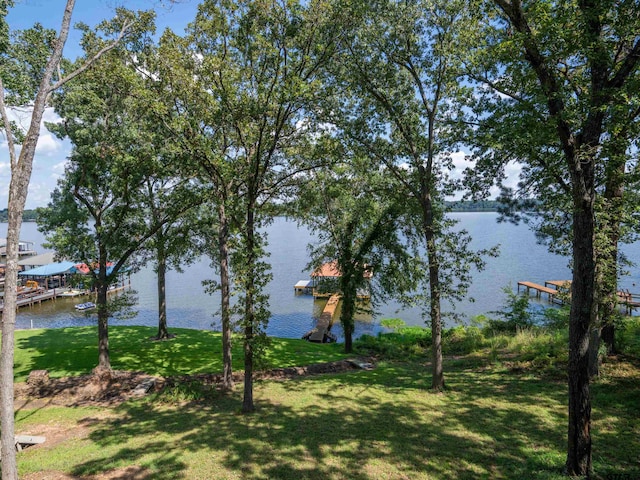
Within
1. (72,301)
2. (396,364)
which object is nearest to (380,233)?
(396,364)

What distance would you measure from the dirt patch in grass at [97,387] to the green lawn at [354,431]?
2.19 ft

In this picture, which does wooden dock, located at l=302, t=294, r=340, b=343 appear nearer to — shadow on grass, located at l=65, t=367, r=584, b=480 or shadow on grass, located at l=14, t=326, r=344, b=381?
shadow on grass, located at l=14, t=326, r=344, b=381

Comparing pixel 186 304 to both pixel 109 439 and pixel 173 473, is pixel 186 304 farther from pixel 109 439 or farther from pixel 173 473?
pixel 173 473

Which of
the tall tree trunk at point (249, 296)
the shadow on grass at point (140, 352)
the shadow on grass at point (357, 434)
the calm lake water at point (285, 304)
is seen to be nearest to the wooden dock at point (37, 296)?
the calm lake water at point (285, 304)

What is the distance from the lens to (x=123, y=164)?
453 inches

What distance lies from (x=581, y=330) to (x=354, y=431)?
16.7ft

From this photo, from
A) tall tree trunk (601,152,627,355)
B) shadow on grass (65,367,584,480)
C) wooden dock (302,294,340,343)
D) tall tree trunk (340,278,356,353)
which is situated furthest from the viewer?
wooden dock (302,294,340,343)

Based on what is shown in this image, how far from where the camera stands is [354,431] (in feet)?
27.5

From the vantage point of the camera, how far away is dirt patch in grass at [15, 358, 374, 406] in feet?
36.6

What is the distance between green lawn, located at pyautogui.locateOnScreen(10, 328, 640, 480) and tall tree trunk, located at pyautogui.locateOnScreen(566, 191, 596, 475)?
52 cm

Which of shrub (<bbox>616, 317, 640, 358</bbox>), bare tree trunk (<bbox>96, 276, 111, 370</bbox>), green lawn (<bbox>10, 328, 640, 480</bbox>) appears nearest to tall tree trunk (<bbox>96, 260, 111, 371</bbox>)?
bare tree trunk (<bbox>96, 276, 111, 370</bbox>)

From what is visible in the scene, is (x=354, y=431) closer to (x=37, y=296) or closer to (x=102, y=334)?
(x=102, y=334)

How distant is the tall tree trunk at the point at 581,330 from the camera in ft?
19.9

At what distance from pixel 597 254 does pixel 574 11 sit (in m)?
6.15
